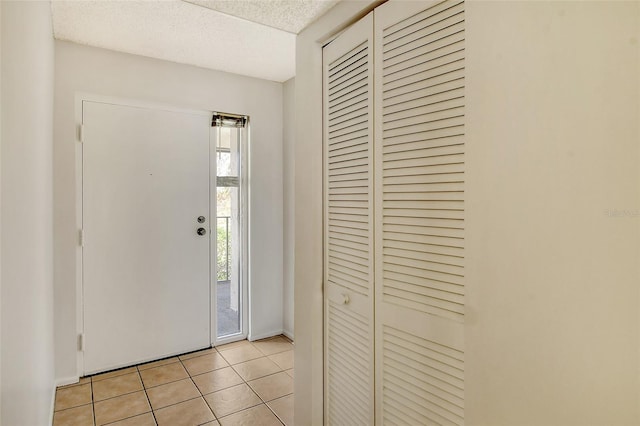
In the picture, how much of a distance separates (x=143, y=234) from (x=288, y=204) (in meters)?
1.19

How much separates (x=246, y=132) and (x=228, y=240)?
3.11 ft

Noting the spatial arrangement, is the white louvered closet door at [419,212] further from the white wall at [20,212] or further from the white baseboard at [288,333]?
the white baseboard at [288,333]

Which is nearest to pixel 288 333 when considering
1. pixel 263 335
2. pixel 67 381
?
pixel 263 335

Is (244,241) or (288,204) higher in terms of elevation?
(288,204)

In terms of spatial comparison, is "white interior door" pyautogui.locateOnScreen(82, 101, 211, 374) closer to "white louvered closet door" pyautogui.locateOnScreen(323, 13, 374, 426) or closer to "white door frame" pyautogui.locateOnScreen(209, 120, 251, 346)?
"white door frame" pyautogui.locateOnScreen(209, 120, 251, 346)

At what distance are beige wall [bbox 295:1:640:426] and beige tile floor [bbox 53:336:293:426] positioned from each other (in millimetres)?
1559

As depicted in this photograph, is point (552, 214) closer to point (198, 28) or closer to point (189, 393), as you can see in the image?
point (198, 28)

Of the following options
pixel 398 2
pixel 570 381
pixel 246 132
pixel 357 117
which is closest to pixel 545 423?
pixel 570 381

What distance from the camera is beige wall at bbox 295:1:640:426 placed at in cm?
71

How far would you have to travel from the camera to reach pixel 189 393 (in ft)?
7.55

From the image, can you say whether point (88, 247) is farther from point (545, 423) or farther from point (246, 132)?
point (545, 423)

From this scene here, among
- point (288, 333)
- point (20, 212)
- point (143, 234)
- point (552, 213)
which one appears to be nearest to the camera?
point (552, 213)

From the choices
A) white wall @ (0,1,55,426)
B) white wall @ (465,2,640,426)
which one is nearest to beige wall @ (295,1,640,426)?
white wall @ (465,2,640,426)

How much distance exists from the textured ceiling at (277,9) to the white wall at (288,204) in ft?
4.52
